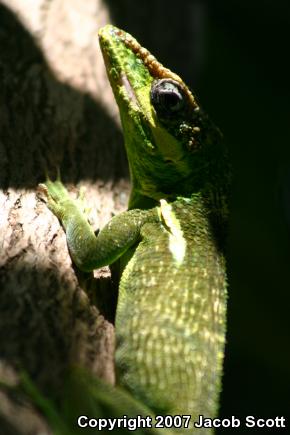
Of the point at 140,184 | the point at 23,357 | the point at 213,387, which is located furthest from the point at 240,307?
the point at 23,357

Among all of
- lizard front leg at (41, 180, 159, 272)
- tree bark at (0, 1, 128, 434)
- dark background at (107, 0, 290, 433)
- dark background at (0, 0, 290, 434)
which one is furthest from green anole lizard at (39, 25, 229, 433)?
dark background at (107, 0, 290, 433)

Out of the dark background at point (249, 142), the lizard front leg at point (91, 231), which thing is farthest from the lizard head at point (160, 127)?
the dark background at point (249, 142)
